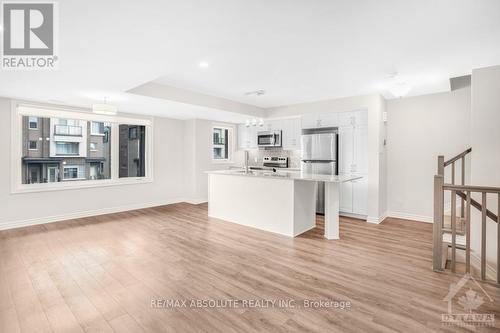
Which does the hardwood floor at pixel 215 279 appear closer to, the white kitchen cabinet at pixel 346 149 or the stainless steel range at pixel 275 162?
the white kitchen cabinet at pixel 346 149

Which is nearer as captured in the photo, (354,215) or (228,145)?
(354,215)

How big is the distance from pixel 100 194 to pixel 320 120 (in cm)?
526

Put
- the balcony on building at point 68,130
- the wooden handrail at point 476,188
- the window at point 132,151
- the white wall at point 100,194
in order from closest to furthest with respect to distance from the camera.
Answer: the wooden handrail at point 476,188 < the white wall at point 100,194 < the balcony on building at point 68,130 < the window at point 132,151

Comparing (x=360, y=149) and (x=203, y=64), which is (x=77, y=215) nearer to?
(x=203, y=64)

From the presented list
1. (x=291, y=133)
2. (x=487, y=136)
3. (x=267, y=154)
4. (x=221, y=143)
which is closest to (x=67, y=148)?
(x=221, y=143)

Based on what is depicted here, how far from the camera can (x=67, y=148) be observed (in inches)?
205

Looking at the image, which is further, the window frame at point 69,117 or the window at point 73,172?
the window at point 73,172

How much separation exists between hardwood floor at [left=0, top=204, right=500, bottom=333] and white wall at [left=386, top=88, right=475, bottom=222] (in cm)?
90

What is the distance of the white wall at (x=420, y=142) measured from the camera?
4.68 metres

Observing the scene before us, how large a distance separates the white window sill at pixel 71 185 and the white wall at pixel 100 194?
8 cm

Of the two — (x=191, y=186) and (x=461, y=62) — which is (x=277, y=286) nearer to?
(x=461, y=62)

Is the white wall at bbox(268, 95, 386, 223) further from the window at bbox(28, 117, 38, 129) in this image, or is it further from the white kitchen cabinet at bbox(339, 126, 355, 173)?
the window at bbox(28, 117, 38, 129)

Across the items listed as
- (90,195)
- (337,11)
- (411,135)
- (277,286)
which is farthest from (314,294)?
(90,195)

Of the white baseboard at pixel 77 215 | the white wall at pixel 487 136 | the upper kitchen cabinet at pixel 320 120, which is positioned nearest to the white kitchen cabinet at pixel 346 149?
the upper kitchen cabinet at pixel 320 120
